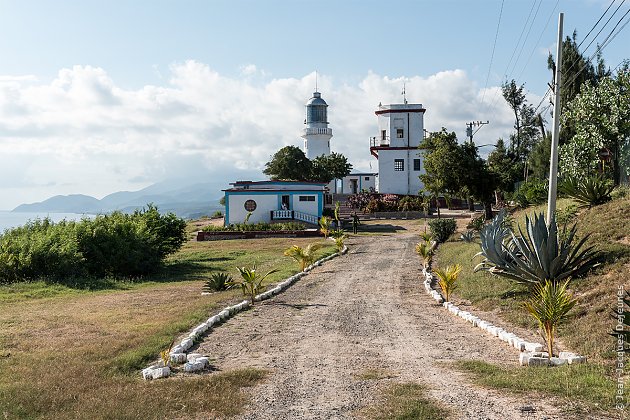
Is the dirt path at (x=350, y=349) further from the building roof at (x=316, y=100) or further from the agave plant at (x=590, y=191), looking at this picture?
the building roof at (x=316, y=100)

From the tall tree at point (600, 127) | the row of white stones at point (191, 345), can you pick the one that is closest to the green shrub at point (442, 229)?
the tall tree at point (600, 127)

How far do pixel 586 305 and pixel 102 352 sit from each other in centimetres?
883

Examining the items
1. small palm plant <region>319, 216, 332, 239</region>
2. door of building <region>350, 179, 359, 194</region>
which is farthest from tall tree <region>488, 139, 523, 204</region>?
door of building <region>350, 179, 359, 194</region>

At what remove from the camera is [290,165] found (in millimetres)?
68750

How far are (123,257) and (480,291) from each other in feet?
52.1

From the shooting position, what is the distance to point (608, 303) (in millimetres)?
11797

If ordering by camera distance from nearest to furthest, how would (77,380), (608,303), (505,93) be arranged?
(77,380) → (608,303) → (505,93)

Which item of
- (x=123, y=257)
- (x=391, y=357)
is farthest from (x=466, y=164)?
(x=391, y=357)

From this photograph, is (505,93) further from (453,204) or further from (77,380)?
(77,380)

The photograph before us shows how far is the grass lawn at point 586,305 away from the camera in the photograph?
26.6ft

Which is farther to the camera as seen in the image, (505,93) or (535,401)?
(505,93)

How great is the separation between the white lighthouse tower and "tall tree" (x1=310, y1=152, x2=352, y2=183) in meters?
7.56

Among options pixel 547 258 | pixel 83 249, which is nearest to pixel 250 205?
pixel 83 249

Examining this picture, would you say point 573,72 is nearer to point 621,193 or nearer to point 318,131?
point 621,193
